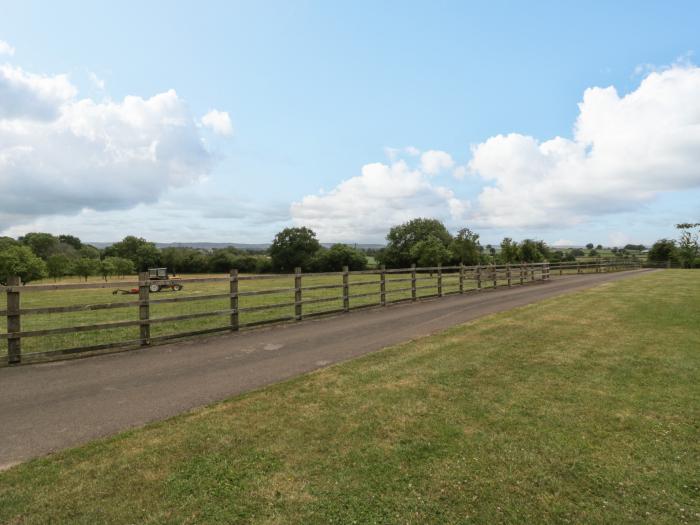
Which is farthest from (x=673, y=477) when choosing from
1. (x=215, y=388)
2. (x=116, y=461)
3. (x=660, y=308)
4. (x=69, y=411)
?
(x=660, y=308)

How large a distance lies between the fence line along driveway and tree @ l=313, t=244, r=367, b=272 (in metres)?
80.2

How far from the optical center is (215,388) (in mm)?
5660

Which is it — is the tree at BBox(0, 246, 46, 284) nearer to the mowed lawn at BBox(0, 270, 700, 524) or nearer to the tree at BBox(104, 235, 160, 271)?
the tree at BBox(104, 235, 160, 271)

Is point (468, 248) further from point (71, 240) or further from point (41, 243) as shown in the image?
point (71, 240)

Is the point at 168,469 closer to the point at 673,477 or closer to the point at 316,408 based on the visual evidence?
the point at 316,408

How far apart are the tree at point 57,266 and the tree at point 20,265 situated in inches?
266

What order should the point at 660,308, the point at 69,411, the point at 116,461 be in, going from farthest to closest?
the point at 660,308, the point at 69,411, the point at 116,461

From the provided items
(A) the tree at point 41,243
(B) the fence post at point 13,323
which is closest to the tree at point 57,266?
(A) the tree at point 41,243

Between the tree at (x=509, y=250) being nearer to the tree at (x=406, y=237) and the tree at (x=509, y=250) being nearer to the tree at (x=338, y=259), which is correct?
the tree at (x=406, y=237)

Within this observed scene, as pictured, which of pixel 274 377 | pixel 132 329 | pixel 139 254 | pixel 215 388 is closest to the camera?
pixel 215 388

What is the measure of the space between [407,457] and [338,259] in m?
88.1

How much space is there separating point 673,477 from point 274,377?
4.79 m

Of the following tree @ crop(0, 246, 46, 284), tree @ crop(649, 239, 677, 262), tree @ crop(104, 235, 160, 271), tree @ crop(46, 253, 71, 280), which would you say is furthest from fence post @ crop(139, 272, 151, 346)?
tree @ crop(104, 235, 160, 271)

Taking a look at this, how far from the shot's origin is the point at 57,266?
77375 mm
